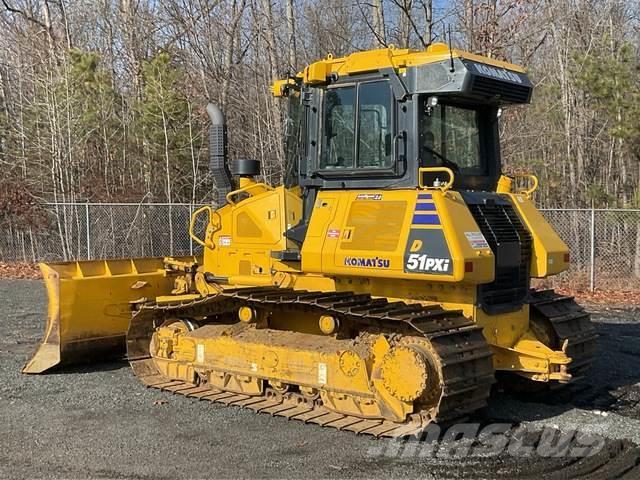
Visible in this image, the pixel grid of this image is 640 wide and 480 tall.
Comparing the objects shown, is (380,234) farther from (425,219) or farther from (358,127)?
(358,127)

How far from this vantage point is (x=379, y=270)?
6238 mm

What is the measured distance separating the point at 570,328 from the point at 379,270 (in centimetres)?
212

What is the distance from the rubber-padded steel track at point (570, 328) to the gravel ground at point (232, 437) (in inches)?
15.7

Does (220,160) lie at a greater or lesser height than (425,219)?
greater

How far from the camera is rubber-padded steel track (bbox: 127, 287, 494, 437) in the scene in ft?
18.8

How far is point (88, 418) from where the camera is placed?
21.8ft

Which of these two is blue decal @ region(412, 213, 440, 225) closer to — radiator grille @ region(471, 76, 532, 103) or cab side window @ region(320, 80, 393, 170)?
cab side window @ region(320, 80, 393, 170)

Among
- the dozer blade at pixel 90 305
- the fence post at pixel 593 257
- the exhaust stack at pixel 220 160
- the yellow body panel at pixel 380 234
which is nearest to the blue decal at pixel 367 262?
the yellow body panel at pixel 380 234

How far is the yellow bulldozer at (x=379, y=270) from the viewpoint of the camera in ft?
19.7

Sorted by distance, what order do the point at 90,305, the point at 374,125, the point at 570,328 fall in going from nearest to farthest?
the point at 374,125, the point at 570,328, the point at 90,305

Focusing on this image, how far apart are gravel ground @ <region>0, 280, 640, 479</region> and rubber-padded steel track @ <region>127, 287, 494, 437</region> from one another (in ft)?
0.42

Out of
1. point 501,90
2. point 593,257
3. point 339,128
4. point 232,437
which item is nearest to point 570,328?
point 501,90

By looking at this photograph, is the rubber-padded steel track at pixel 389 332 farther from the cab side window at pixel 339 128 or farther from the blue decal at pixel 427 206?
the cab side window at pixel 339 128

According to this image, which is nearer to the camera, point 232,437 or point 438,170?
point 232,437
